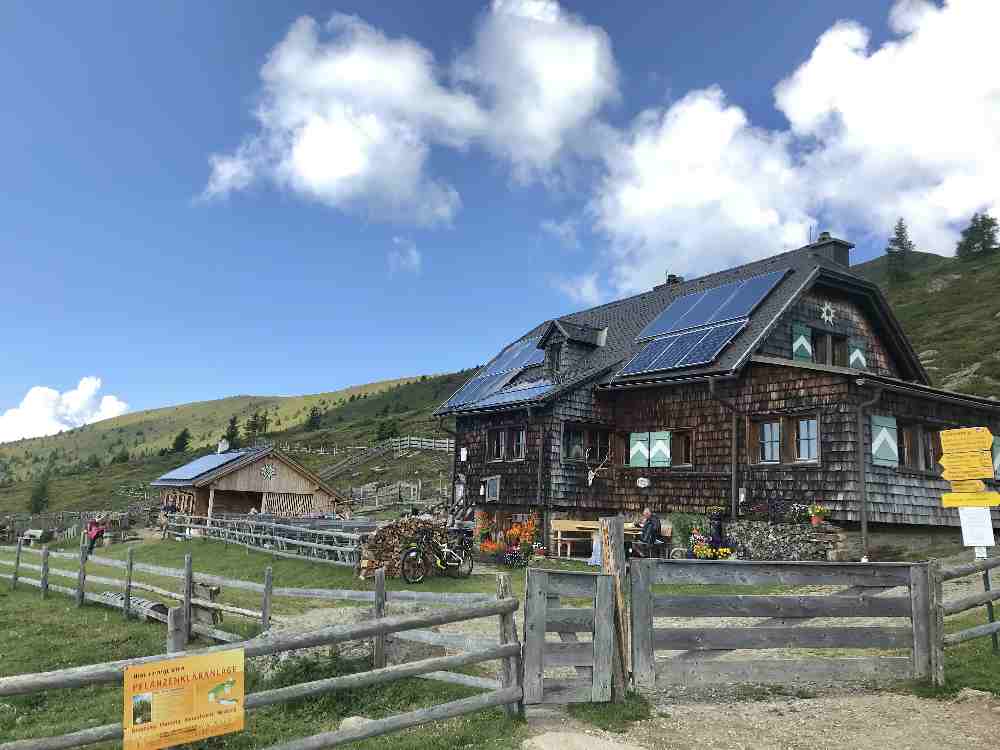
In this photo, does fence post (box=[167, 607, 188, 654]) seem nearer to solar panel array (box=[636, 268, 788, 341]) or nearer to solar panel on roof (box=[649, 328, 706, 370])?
solar panel on roof (box=[649, 328, 706, 370])

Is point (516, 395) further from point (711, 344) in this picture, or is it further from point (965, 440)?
point (965, 440)

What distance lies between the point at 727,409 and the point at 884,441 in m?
4.16

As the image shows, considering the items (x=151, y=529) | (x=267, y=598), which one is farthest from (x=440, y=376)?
(x=267, y=598)

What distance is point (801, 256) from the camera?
2612 centimetres

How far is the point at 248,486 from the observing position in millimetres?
37500

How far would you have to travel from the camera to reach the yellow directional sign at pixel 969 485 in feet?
33.0

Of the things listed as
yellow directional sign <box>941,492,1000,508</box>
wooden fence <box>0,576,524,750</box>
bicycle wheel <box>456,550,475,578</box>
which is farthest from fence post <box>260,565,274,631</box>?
yellow directional sign <box>941,492,1000,508</box>

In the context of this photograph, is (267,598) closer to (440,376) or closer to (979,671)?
(979,671)

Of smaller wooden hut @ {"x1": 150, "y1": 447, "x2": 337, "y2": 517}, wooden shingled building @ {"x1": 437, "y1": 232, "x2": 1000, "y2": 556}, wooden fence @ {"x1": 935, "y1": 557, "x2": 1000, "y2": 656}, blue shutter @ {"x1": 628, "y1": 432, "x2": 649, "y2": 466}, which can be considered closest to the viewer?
wooden fence @ {"x1": 935, "y1": 557, "x2": 1000, "y2": 656}

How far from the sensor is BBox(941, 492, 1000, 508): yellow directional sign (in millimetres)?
9870

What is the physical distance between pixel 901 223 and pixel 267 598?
13808 cm

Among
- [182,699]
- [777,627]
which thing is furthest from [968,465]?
[182,699]

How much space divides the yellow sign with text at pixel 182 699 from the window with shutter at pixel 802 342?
21346 millimetres

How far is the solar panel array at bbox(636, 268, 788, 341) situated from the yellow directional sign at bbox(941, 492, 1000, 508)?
13505 mm
